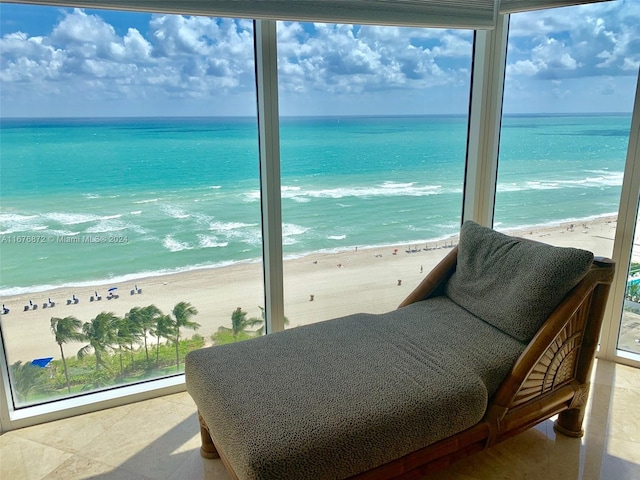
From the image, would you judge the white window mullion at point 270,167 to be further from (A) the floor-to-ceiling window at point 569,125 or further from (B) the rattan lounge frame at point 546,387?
(A) the floor-to-ceiling window at point 569,125

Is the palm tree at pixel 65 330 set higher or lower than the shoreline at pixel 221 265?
lower

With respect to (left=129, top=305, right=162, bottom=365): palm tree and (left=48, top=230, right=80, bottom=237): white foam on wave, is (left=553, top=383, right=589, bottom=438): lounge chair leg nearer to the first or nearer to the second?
(left=129, top=305, right=162, bottom=365): palm tree

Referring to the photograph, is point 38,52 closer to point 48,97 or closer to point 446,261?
point 48,97

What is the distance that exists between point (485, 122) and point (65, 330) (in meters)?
2.47

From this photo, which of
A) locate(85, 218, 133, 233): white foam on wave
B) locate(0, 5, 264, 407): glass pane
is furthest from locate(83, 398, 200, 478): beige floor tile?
locate(85, 218, 133, 233): white foam on wave

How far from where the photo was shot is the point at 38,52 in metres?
2.02

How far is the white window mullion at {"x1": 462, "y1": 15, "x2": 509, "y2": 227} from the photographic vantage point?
2.77 m

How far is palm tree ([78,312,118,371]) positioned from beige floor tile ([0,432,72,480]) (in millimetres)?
419

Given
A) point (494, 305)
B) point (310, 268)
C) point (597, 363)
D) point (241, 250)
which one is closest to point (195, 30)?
point (241, 250)

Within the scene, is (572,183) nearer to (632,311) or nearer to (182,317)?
(632,311)

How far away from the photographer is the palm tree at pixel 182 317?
252cm

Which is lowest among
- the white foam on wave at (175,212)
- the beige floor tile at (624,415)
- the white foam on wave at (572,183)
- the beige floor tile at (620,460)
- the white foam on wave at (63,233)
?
the beige floor tile at (620,460)

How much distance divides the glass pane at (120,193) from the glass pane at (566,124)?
4.96ft

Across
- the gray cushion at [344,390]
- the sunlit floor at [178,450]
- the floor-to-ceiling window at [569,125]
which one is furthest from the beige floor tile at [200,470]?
the floor-to-ceiling window at [569,125]
